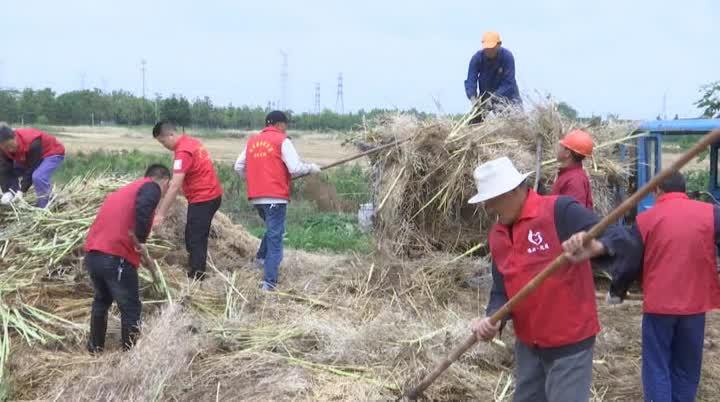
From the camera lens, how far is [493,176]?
331 centimetres

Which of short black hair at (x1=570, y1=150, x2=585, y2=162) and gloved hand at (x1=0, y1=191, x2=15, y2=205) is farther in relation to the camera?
gloved hand at (x1=0, y1=191, x2=15, y2=205)

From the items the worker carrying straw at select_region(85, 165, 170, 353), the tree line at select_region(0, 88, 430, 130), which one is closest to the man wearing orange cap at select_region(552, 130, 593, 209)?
the worker carrying straw at select_region(85, 165, 170, 353)

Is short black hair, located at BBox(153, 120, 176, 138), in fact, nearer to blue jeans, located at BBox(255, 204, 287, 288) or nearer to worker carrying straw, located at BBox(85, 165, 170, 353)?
blue jeans, located at BBox(255, 204, 287, 288)

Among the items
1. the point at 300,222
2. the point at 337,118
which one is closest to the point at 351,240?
the point at 300,222

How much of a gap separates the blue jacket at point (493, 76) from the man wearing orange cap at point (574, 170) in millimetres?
2221

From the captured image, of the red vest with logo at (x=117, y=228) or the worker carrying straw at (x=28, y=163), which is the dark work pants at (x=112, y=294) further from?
the worker carrying straw at (x=28, y=163)

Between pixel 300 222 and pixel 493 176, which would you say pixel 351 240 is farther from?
pixel 493 176

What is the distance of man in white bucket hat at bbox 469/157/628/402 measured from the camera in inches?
129

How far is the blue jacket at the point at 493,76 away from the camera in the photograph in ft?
25.0

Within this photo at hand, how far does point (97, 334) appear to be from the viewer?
17.7ft

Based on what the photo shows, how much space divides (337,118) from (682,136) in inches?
1605

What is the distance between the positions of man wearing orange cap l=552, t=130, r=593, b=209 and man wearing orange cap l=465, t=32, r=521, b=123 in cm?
213

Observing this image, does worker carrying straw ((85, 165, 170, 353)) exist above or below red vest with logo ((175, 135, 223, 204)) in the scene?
below

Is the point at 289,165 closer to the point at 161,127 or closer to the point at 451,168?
the point at 161,127
